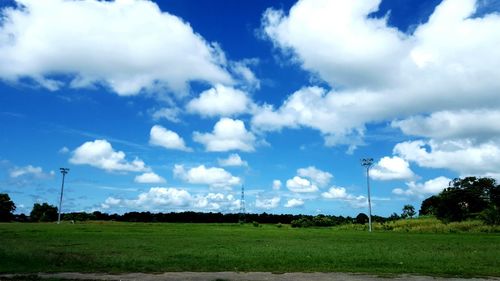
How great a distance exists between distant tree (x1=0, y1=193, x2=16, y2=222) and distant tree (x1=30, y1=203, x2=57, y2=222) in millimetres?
7321

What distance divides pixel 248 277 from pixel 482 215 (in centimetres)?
7740

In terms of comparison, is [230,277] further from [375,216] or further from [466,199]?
[375,216]

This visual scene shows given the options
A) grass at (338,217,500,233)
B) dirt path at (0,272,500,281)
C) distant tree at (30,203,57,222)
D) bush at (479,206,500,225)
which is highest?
distant tree at (30,203,57,222)

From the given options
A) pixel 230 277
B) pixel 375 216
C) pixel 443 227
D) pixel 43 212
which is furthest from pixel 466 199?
pixel 43 212

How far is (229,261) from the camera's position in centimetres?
2547

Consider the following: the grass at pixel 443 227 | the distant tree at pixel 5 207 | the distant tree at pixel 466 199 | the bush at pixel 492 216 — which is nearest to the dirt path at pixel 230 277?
the grass at pixel 443 227

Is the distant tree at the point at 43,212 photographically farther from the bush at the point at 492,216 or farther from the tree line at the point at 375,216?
the bush at the point at 492,216

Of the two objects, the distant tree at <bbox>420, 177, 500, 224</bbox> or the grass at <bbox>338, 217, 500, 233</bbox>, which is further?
the distant tree at <bbox>420, 177, 500, 224</bbox>

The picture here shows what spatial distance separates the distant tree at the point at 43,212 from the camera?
151 metres

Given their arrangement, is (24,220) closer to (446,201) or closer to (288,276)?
(446,201)

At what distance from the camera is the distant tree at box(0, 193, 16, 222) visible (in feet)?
468

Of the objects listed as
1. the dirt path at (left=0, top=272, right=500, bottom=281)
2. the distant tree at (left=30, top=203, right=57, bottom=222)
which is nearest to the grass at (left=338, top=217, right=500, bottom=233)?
the dirt path at (left=0, top=272, right=500, bottom=281)

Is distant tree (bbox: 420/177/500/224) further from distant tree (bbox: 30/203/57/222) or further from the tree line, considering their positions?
distant tree (bbox: 30/203/57/222)

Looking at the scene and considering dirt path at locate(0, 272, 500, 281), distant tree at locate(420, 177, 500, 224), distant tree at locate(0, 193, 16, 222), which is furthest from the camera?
distant tree at locate(0, 193, 16, 222)
